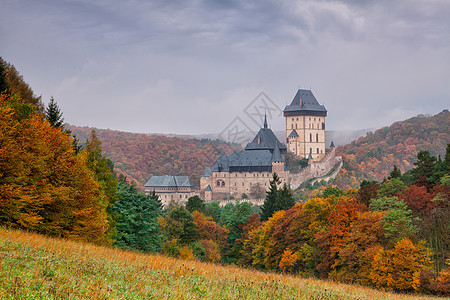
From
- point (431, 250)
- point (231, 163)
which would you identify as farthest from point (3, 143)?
point (231, 163)

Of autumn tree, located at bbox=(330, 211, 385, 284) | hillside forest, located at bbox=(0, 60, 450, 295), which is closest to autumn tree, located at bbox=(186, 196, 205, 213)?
hillside forest, located at bbox=(0, 60, 450, 295)

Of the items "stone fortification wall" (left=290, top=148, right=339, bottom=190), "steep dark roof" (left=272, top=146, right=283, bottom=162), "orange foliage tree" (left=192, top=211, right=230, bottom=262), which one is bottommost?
"orange foliage tree" (left=192, top=211, right=230, bottom=262)

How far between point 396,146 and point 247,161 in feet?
265

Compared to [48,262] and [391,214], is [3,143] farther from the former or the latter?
[391,214]

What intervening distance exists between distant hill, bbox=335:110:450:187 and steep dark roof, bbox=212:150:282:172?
30.5 metres

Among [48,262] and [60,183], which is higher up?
[60,183]

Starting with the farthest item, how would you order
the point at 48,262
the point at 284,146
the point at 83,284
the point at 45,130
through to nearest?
the point at 284,146 < the point at 45,130 < the point at 48,262 < the point at 83,284

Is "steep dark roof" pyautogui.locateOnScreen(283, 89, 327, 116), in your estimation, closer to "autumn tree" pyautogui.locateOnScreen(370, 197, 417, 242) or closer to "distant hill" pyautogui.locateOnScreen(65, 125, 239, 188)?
"distant hill" pyautogui.locateOnScreen(65, 125, 239, 188)

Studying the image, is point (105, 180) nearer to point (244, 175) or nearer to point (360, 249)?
point (360, 249)

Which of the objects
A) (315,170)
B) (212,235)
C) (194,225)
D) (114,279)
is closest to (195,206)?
(212,235)

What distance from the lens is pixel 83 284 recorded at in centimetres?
1036

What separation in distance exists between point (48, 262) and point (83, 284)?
240cm

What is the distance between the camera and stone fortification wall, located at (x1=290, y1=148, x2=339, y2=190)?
11707cm

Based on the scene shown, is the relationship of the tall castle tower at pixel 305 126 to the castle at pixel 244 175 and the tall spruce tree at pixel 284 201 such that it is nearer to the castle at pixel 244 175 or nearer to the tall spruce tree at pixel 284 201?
the castle at pixel 244 175
